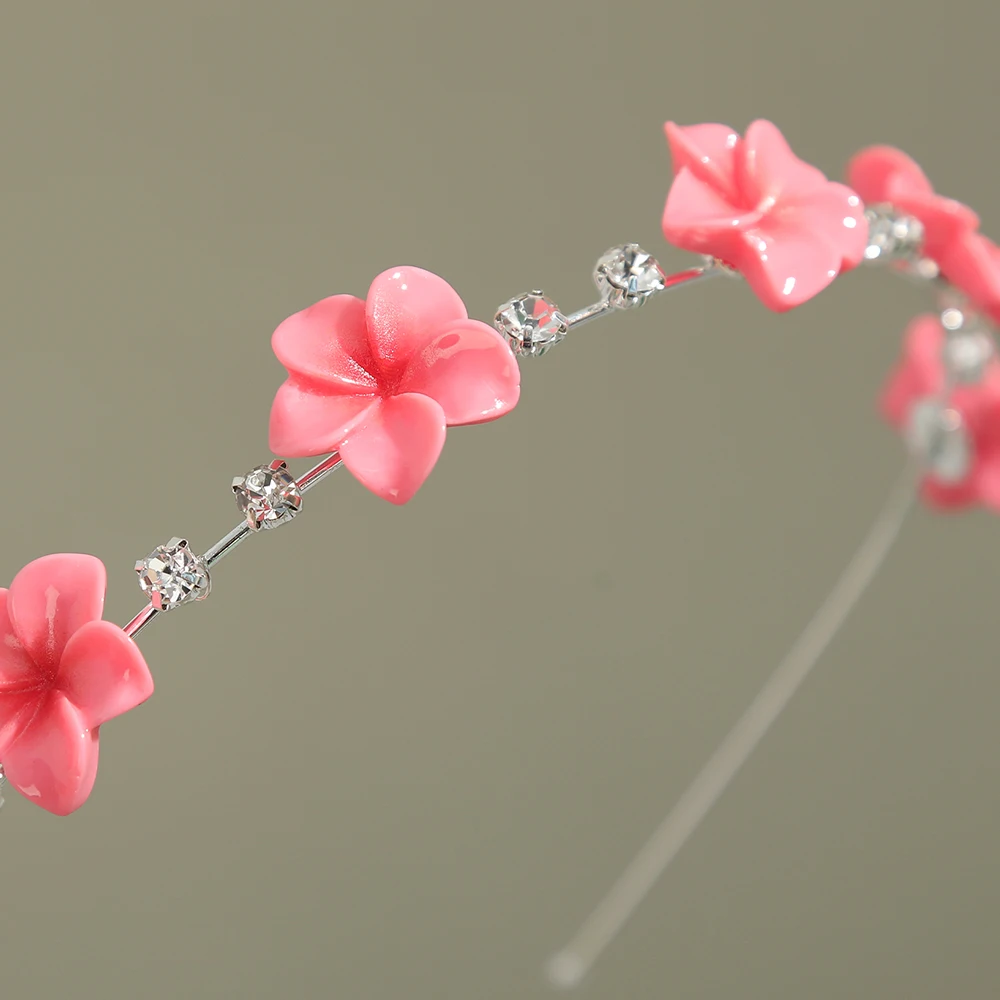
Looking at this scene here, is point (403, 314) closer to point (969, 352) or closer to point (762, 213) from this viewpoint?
point (762, 213)

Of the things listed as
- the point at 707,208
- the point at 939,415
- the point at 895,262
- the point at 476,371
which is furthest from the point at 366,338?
the point at 939,415

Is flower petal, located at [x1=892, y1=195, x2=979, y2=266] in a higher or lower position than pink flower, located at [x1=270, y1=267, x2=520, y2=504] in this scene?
higher

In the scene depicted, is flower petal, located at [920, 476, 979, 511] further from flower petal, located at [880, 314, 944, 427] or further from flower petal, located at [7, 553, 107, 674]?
flower petal, located at [7, 553, 107, 674]

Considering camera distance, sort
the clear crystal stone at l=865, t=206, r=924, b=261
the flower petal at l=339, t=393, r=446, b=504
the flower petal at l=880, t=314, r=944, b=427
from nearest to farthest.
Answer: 1. the flower petal at l=339, t=393, r=446, b=504
2. the clear crystal stone at l=865, t=206, r=924, b=261
3. the flower petal at l=880, t=314, r=944, b=427

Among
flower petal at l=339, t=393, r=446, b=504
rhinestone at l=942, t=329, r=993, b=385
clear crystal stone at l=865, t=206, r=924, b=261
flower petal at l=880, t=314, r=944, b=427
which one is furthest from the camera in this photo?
flower petal at l=880, t=314, r=944, b=427

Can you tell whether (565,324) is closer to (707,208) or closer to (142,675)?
(707,208)

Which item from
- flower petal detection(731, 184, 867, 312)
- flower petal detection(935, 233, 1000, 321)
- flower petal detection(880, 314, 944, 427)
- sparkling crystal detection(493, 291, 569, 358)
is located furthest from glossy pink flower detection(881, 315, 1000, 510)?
sparkling crystal detection(493, 291, 569, 358)

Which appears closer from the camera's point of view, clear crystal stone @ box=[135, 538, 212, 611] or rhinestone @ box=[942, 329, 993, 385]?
clear crystal stone @ box=[135, 538, 212, 611]

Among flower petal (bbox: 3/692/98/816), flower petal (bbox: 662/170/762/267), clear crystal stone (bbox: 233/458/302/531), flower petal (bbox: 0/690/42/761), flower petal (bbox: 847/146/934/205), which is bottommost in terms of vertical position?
flower petal (bbox: 3/692/98/816)
